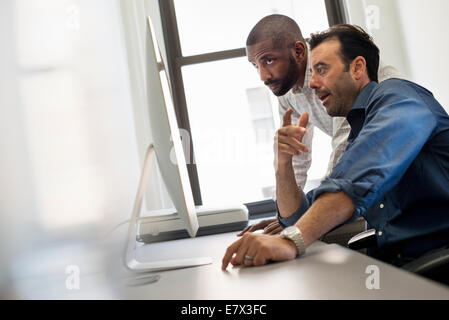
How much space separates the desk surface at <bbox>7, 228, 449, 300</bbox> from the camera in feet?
1.64

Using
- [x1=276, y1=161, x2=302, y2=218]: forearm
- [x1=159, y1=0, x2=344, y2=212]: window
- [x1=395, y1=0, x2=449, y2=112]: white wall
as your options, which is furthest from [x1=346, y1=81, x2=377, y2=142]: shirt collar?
[x1=159, y1=0, x2=344, y2=212]: window

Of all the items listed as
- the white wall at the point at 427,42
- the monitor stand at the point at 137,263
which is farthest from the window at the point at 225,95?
the monitor stand at the point at 137,263

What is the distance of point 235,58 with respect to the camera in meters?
3.03

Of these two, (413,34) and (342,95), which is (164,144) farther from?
(413,34)

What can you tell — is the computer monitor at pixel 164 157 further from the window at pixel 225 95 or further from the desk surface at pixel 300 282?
the window at pixel 225 95

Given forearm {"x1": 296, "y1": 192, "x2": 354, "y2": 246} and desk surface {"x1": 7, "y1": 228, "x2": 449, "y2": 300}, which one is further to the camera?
forearm {"x1": 296, "y1": 192, "x2": 354, "y2": 246}

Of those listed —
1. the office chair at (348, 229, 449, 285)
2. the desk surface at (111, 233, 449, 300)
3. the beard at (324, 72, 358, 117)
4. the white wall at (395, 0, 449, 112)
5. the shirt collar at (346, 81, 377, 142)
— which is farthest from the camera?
the white wall at (395, 0, 449, 112)

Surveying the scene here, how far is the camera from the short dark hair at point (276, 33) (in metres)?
2.10

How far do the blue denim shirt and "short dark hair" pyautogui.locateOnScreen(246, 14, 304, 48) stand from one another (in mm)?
1100

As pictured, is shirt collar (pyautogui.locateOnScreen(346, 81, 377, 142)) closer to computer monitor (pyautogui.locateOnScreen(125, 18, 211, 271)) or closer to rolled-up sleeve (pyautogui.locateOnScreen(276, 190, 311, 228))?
rolled-up sleeve (pyautogui.locateOnScreen(276, 190, 311, 228))

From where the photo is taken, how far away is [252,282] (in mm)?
659

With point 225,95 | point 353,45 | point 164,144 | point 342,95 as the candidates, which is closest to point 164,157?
point 164,144
